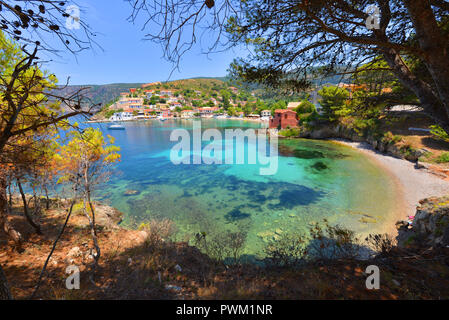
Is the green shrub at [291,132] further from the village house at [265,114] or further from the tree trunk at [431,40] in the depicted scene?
the village house at [265,114]

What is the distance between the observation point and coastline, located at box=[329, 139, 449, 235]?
9.84m

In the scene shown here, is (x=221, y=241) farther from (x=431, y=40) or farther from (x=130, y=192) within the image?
(x=130, y=192)

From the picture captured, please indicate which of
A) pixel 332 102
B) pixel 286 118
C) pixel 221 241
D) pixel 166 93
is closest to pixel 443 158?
pixel 332 102

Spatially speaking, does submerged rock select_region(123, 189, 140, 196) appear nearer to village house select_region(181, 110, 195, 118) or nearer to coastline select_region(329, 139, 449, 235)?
coastline select_region(329, 139, 449, 235)

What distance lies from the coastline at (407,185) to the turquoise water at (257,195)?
498 mm

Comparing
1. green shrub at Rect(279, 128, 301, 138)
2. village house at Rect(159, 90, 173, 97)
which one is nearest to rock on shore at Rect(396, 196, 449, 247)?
green shrub at Rect(279, 128, 301, 138)

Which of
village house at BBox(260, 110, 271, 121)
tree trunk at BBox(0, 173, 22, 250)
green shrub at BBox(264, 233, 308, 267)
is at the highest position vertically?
village house at BBox(260, 110, 271, 121)

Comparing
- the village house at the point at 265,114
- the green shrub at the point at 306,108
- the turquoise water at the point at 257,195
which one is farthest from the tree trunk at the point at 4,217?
the village house at the point at 265,114

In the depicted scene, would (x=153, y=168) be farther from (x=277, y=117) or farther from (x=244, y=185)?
(x=277, y=117)

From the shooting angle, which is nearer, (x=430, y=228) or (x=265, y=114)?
(x=430, y=228)

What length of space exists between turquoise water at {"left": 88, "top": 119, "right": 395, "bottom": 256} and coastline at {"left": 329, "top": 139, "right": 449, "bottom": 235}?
498 mm

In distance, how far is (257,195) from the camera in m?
14.3

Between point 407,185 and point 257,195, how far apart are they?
11319mm

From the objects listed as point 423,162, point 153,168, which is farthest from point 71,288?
point 423,162
